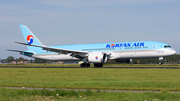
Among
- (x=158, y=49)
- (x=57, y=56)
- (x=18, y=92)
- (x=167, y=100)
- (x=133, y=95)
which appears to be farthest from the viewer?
(x=57, y=56)

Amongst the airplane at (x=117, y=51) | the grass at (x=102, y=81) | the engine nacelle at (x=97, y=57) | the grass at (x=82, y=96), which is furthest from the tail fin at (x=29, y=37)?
the grass at (x=82, y=96)

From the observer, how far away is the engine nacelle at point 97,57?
45.2 m

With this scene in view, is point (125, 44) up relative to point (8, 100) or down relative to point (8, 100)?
up

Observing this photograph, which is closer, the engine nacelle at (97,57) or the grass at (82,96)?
the grass at (82,96)

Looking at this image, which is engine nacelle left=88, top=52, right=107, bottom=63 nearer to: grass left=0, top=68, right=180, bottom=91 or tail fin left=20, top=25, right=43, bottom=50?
grass left=0, top=68, right=180, bottom=91

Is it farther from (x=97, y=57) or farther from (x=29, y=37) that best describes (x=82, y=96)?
(x=29, y=37)

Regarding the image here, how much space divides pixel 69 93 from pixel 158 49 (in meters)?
33.5

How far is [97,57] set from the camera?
1789 inches

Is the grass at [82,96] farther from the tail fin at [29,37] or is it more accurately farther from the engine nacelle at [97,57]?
the tail fin at [29,37]

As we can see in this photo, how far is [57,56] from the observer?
54812 millimetres

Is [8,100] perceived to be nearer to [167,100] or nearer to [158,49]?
[167,100]

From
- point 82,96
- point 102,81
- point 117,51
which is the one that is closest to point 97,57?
point 117,51

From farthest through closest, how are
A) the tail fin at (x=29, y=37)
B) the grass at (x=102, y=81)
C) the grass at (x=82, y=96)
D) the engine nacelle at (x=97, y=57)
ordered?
the tail fin at (x=29, y=37)
the engine nacelle at (x=97, y=57)
the grass at (x=102, y=81)
the grass at (x=82, y=96)

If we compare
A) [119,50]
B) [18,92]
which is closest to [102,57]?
[119,50]
